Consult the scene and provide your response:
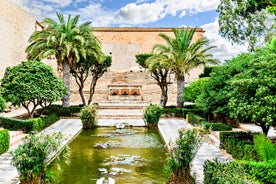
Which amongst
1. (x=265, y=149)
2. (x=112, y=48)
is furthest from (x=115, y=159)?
(x=112, y=48)

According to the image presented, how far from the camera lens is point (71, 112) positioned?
788 inches

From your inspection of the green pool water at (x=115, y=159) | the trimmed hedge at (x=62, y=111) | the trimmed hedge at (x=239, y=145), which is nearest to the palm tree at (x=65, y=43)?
the trimmed hedge at (x=62, y=111)

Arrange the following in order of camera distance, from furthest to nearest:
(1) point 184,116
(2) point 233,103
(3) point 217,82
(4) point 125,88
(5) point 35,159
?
(4) point 125,88 < (1) point 184,116 < (3) point 217,82 < (2) point 233,103 < (5) point 35,159

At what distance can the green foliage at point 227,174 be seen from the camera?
4609 millimetres

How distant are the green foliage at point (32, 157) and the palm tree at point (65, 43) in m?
12.9

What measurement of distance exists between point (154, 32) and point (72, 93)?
46.2ft

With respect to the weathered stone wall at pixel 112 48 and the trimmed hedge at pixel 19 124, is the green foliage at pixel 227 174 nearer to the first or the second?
the trimmed hedge at pixel 19 124

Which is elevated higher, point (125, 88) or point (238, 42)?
point (238, 42)

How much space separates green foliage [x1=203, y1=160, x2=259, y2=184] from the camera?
461 cm

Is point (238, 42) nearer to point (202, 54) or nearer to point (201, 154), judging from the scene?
point (202, 54)

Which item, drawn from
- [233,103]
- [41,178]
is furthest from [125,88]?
[41,178]

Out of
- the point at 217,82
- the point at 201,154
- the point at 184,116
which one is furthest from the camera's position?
the point at 184,116

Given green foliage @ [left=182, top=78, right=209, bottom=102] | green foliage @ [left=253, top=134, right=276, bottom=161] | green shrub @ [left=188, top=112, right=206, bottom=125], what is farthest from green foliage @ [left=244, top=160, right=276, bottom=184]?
green foliage @ [left=182, top=78, right=209, bottom=102]

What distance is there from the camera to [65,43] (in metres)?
19.0
